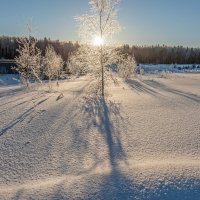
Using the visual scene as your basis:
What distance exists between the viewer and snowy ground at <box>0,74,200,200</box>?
4789 mm

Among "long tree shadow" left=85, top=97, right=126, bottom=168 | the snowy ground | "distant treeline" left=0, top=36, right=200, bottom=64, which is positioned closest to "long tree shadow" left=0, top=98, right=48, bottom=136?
the snowy ground

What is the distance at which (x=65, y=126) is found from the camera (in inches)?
324

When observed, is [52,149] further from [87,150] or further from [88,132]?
[88,132]

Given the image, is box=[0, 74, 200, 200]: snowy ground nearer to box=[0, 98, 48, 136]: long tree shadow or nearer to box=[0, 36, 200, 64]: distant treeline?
box=[0, 98, 48, 136]: long tree shadow

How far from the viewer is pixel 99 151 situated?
21.4 ft

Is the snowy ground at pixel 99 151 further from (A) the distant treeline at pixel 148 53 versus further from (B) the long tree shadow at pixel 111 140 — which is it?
(A) the distant treeline at pixel 148 53

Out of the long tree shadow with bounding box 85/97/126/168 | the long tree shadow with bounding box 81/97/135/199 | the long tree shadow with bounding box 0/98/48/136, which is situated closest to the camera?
the long tree shadow with bounding box 81/97/135/199

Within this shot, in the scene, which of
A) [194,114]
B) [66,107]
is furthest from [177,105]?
[66,107]

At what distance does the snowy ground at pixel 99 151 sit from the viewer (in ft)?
15.7

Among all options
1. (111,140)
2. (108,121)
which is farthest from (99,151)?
(108,121)

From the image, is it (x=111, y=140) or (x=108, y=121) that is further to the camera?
(x=108, y=121)

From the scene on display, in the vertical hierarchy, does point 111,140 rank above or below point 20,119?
below

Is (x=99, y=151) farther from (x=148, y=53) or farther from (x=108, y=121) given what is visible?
(x=148, y=53)

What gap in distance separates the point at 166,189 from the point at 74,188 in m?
1.24
